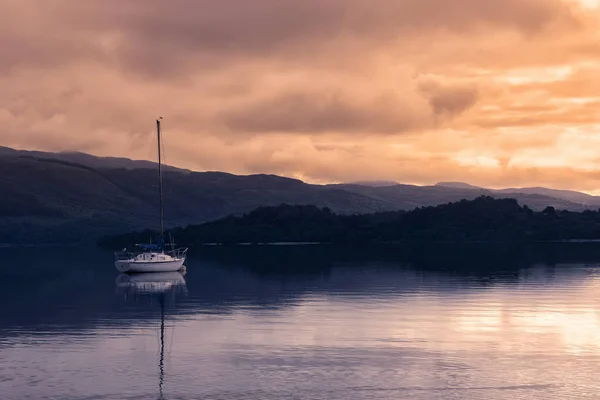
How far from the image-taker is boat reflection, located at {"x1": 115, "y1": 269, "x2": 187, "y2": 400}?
87875mm

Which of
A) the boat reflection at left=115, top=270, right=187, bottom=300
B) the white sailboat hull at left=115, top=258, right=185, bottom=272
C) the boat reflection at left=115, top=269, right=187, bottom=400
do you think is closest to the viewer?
the boat reflection at left=115, top=269, right=187, bottom=400

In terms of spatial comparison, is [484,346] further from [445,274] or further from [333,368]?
[445,274]

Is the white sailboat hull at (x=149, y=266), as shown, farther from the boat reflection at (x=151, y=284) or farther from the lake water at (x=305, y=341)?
the lake water at (x=305, y=341)

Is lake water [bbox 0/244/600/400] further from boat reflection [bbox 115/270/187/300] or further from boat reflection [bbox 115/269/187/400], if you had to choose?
boat reflection [bbox 115/270/187/300]

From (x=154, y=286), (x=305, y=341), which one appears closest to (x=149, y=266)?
(x=154, y=286)

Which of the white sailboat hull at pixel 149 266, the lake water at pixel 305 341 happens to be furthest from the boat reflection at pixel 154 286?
the white sailboat hull at pixel 149 266

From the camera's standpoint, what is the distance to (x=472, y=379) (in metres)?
42.3

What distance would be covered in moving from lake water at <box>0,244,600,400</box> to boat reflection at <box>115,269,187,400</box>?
18.6 inches

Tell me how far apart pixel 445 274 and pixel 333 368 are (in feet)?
250

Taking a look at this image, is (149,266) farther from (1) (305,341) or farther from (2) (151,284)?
(1) (305,341)

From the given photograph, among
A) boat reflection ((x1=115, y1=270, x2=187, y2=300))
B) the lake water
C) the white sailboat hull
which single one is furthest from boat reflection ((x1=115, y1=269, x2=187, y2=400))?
the white sailboat hull

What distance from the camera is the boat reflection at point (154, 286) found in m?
87.9

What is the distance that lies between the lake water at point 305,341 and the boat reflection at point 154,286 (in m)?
0.47

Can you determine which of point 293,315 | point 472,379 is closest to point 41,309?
point 293,315
